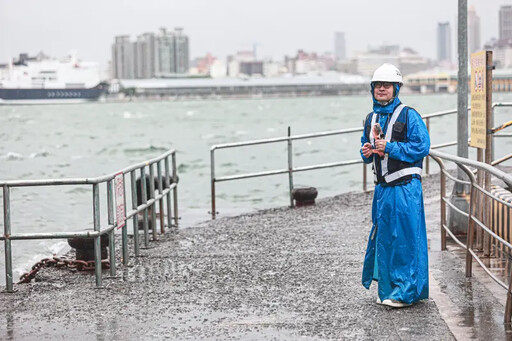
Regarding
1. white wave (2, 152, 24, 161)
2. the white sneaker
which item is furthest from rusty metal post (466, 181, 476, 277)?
white wave (2, 152, 24, 161)

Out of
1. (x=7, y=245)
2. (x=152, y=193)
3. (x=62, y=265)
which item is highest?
(x=152, y=193)

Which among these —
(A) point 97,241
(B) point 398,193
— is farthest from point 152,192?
(B) point 398,193

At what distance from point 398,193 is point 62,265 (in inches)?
161

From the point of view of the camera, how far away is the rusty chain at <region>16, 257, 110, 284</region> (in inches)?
367

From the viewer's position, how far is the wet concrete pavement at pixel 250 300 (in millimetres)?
6777

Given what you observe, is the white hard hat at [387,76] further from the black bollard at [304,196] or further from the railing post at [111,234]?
the black bollard at [304,196]

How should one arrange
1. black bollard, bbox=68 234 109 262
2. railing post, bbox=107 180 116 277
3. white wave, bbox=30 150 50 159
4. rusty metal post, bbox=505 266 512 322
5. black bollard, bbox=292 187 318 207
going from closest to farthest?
rusty metal post, bbox=505 266 512 322
railing post, bbox=107 180 116 277
black bollard, bbox=68 234 109 262
black bollard, bbox=292 187 318 207
white wave, bbox=30 150 50 159

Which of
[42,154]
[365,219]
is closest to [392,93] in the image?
[365,219]

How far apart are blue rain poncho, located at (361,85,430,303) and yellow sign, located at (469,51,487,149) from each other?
5.50 ft

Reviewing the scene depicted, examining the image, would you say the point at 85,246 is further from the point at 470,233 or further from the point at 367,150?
the point at 470,233

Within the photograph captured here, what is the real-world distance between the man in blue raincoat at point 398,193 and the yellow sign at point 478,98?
5.49ft

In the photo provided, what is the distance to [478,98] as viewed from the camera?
8.97 meters

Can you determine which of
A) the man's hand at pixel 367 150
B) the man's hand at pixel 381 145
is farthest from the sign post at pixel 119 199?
the man's hand at pixel 381 145

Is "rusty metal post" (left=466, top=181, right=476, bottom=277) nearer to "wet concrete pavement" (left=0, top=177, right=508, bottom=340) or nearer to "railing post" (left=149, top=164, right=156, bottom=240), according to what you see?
"wet concrete pavement" (left=0, top=177, right=508, bottom=340)
